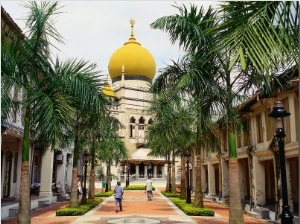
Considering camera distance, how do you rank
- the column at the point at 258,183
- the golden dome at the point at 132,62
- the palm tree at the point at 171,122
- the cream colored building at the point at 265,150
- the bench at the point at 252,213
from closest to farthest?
1. the cream colored building at the point at 265,150
2. the bench at the point at 252,213
3. the column at the point at 258,183
4. the palm tree at the point at 171,122
5. the golden dome at the point at 132,62

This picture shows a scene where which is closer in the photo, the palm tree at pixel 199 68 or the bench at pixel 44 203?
the palm tree at pixel 199 68

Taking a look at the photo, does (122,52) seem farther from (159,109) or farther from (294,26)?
(294,26)

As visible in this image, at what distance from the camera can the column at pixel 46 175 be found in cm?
2472

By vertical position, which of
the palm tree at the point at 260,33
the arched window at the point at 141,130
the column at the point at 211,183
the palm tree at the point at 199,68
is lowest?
the column at the point at 211,183

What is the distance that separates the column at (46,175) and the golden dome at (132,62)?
34.9 metres

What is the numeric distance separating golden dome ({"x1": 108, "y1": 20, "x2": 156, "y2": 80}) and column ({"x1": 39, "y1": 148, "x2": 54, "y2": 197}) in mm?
34942

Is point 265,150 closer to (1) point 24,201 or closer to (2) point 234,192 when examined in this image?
(2) point 234,192

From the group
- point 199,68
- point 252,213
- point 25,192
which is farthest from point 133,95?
point 25,192

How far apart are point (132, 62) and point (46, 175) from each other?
1412 inches

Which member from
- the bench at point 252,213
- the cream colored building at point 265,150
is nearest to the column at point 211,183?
the cream colored building at point 265,150

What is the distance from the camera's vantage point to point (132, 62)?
58562mm

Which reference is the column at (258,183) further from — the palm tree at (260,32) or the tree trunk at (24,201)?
the palm tree at (260,32)

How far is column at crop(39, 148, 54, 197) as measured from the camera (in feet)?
81.1

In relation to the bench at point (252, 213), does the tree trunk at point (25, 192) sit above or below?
above
